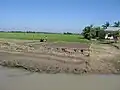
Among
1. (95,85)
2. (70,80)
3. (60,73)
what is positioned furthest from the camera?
(60,73)

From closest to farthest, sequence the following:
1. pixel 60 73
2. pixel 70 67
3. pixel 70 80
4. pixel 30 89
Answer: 1. pixel 30 89
2. pixel 70 80
3. pixel 60 73
4. pixel 70 67

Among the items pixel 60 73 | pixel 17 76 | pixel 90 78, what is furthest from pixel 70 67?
pixel 17 76

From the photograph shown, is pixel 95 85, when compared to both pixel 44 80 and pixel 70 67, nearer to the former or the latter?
pixel 44 80

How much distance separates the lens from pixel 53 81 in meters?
13.5

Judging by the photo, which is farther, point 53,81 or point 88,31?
point 88,31

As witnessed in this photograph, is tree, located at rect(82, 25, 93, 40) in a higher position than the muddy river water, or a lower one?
higher

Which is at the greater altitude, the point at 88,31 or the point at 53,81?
the point at 88,31

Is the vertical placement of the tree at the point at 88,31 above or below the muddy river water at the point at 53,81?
above

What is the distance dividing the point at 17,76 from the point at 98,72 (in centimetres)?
501

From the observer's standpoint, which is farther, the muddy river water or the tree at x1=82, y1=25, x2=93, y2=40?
the tree at x1=82, y1=25, x2=93, y2=40

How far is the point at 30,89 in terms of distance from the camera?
11.4 meters

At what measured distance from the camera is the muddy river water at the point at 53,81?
12133mm

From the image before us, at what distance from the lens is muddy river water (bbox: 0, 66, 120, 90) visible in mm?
12133

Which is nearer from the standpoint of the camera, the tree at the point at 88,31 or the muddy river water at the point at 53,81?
the muddy river water at the point at 53,81
